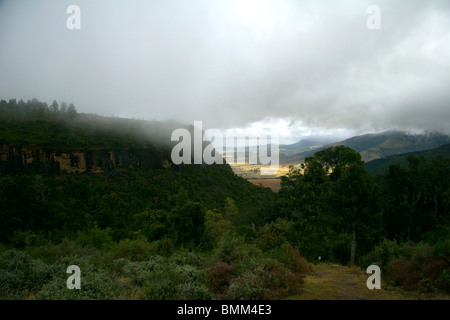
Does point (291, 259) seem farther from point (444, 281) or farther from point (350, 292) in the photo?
point (444, 281)

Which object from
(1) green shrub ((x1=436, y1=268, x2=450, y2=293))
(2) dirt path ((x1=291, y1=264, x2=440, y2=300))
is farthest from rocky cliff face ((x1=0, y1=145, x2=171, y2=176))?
(1) green shrub ((x1=436, y1=268, x2=450, y2=293))

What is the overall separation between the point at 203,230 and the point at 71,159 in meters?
55.6

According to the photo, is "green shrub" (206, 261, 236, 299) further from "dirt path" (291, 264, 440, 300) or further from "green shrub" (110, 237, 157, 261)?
"green shrub" (110, 237, 157, 261)

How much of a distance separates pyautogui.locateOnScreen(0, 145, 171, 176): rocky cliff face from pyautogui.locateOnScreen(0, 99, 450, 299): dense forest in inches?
11.0

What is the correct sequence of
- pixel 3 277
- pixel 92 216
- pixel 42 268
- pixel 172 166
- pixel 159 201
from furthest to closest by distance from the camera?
pixel 172 166 → pixel 159 201 → pixel 92 216 → pixel 42 268 → pixel 3 277

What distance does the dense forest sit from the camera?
837 cm

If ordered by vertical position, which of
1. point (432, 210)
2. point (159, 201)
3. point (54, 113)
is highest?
point (54, 113)

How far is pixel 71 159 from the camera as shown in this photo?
64.3m

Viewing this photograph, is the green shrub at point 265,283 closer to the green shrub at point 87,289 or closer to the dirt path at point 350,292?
the dirt path at point 350,292

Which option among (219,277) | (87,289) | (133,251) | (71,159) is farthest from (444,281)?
(71,159)

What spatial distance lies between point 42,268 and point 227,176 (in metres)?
90.4
